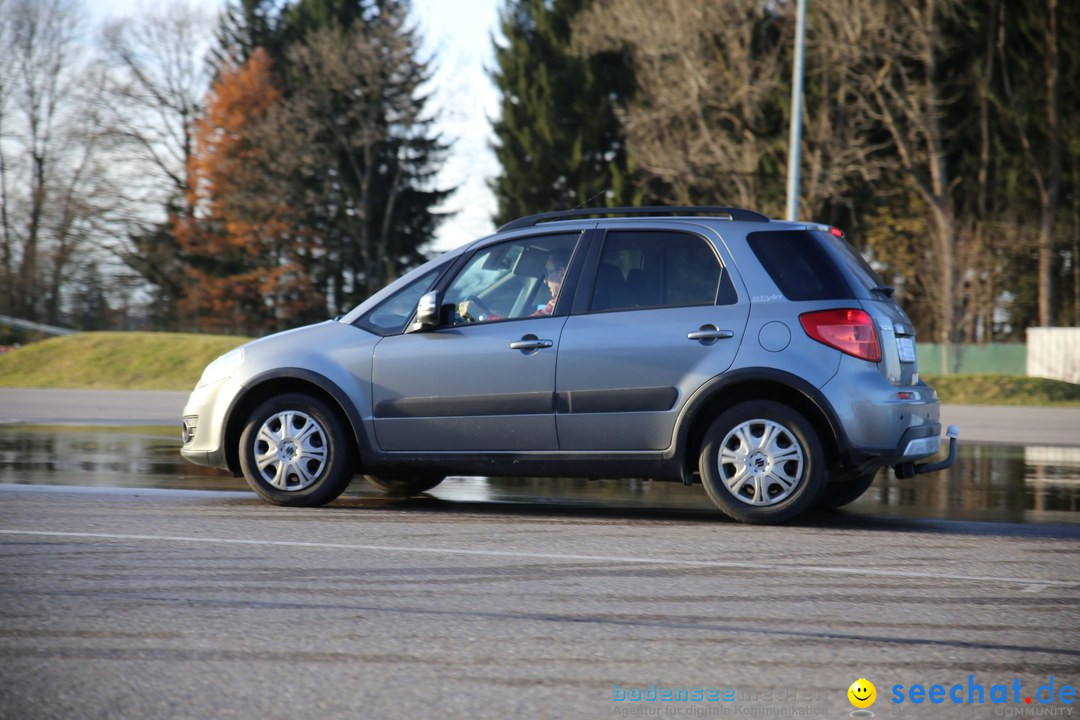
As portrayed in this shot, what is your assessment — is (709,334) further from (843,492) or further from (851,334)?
(843,492)

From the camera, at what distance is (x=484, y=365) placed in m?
7.73

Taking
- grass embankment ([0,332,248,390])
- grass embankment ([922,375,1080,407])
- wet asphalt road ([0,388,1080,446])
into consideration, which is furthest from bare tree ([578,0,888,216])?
grass embankment ([0,332,248,390])

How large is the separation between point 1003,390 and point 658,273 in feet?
55.1

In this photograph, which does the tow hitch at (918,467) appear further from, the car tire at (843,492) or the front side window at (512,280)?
the front side window at (512,280)

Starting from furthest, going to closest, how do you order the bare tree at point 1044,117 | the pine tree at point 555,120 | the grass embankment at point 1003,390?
the pine tree at point 555,120, the bare tree at point 1044,117, the grass embankment at point 1003,390

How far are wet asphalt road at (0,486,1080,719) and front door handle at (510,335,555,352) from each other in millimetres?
1030

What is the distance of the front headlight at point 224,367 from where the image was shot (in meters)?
8.22

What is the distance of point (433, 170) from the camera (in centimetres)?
4934

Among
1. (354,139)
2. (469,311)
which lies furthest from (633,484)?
(354,139)

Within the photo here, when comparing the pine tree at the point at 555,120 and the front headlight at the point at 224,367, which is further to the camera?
the pine tree at the point at 555,120

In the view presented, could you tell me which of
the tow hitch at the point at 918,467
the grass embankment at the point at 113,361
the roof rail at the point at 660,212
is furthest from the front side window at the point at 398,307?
the grass embankment at the point at 113,361

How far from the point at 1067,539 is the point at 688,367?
228cm

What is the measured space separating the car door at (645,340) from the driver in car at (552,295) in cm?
18

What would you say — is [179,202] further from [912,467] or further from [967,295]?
[912,467]
